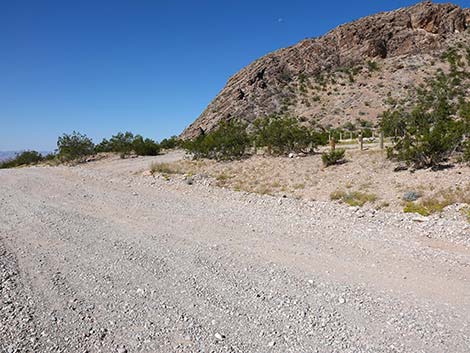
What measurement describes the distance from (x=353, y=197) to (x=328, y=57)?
55.6 metres

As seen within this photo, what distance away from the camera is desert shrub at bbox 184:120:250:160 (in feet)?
79.8

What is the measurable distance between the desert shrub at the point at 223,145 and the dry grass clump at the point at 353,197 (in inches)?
464

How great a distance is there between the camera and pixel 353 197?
1240 cm

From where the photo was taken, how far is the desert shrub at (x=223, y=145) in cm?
2433

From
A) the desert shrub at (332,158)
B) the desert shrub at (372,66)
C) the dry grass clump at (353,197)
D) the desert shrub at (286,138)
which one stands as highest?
the desert shrub at (372,66)

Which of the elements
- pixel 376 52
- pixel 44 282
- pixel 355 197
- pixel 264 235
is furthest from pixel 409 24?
pixel 44 282

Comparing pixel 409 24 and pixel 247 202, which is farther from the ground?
pixel 409 24

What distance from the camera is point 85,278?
5.91 m

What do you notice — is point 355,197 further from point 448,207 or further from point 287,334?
point 287,334

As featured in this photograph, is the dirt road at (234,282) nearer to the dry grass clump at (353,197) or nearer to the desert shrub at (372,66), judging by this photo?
the dry grass clump at (353,197)

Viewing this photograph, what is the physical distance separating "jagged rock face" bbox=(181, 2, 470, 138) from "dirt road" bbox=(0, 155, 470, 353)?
44699 millimetres

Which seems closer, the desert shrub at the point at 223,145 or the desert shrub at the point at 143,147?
the desert shrub at the point at 223,145

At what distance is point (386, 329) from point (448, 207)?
23.1 feet

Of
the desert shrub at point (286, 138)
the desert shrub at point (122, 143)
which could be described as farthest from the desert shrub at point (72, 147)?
the desert shrub at point (286, 138)
